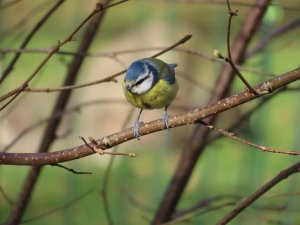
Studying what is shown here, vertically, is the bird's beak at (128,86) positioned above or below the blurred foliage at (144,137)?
above

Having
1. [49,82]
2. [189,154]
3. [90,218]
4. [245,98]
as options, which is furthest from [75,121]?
[245,98]

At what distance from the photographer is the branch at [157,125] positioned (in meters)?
0.89

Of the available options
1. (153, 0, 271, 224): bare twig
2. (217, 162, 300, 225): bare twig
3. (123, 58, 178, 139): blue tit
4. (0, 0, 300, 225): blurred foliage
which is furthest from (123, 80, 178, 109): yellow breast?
(0, 0, 300, 225): blurred foliage

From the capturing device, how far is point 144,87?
1560mm

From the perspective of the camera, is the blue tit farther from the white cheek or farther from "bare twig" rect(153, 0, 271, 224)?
"bare twig" rect(153, 0, 271, 224)

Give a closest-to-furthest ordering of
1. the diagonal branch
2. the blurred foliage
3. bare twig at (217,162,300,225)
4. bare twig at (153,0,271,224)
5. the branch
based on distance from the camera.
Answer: the branch → bare twig at (217,162,300,225) → the diagonal branch → bare twig at (153,0,271,224) → the blurred foliage

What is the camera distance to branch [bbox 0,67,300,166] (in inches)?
35.2

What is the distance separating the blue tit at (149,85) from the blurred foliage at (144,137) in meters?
1.36

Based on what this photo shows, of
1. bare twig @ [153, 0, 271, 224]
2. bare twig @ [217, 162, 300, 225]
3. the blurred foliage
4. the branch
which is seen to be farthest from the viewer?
the blurred foliage

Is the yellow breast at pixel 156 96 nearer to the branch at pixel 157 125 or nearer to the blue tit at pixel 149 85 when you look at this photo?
the blue tit at pixel 149 85

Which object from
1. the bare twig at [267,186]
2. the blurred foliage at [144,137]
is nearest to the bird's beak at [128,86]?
the bare twig at [267,186]

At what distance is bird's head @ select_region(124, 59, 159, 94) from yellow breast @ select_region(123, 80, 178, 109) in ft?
0.03

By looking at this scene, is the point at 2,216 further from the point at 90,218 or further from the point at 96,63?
the point at 96,63

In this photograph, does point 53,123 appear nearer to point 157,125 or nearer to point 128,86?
point 128,86
